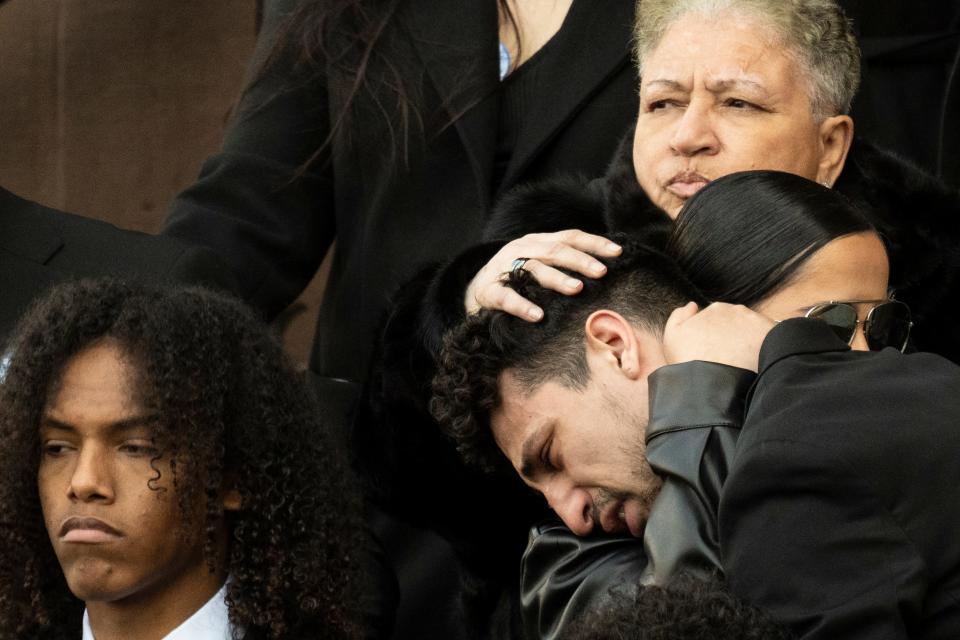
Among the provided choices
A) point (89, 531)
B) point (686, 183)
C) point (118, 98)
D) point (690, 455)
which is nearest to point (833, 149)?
point (686, 183)

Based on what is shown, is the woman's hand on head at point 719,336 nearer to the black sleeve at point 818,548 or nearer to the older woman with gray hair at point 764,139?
the black sleeve at point 818,548

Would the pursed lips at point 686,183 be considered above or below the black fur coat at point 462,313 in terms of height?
above

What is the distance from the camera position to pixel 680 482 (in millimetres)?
2119

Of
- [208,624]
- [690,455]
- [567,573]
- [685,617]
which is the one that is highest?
[690,455]

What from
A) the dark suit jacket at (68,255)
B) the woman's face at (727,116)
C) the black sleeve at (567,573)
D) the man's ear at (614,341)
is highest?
the woman's face at (727,116)

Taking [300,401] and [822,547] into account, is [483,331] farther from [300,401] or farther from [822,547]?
[822,547]

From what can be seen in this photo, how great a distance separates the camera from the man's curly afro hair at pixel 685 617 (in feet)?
6.32

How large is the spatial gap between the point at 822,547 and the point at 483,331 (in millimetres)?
717

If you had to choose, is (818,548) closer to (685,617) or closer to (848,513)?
(848,513)

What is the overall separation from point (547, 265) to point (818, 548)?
27.9 inches

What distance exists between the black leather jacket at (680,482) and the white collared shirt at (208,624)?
538mm

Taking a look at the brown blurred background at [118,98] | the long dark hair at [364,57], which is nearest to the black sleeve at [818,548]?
the long dark hair at [364,57]

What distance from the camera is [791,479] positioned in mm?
1947

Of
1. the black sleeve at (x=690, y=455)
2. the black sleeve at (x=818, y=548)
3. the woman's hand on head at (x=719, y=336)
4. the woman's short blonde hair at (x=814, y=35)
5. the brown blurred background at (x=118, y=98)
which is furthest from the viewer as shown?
the brown blurred background at (x=118, y=98)
